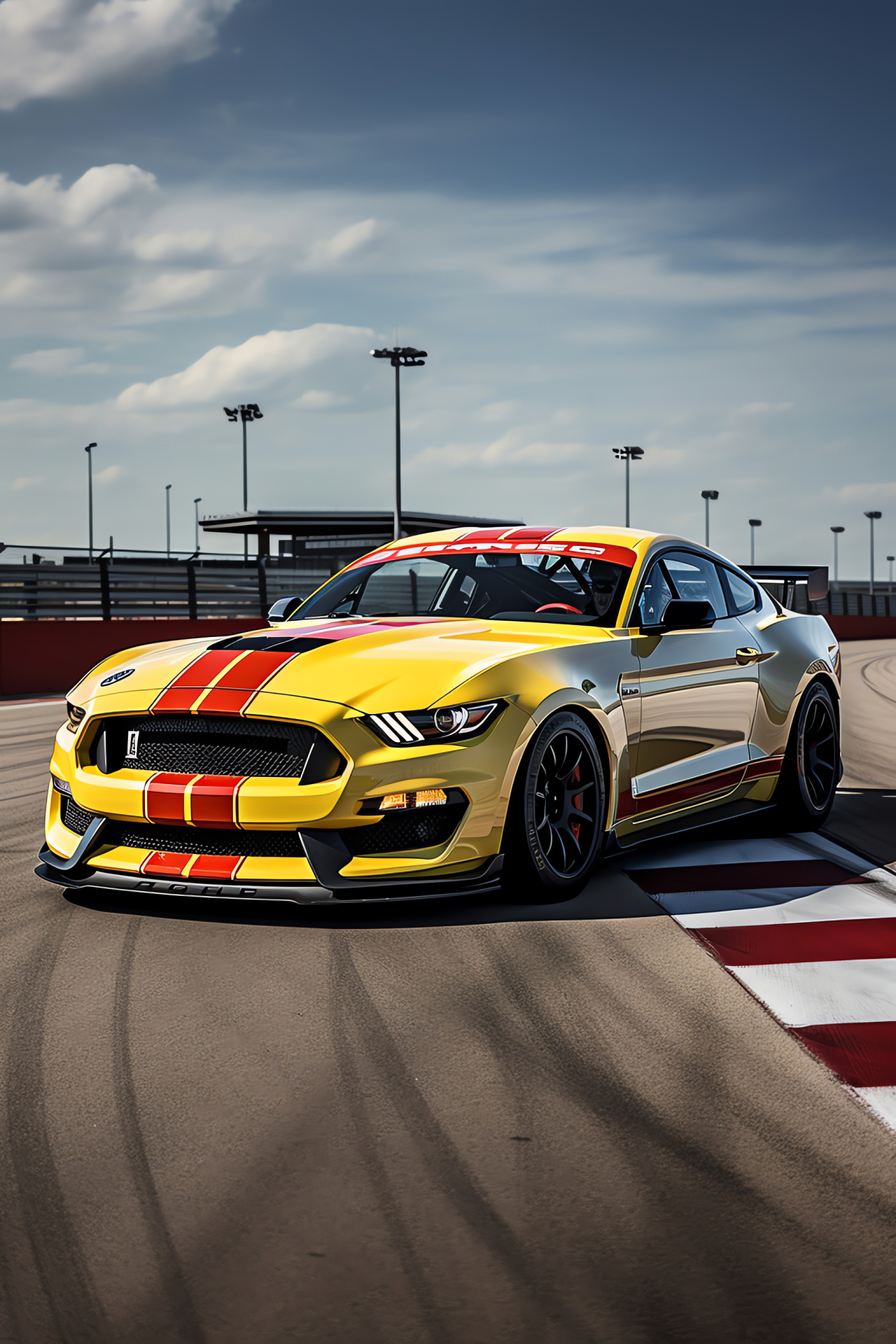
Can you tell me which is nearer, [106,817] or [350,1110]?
[350,1110]

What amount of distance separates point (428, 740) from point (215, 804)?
0.74 meters

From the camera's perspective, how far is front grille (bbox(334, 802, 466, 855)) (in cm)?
463

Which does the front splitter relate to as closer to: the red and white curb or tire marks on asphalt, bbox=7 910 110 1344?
tire marks on asphalt, bbox=7 910 110 1344

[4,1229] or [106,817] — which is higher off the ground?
[106,817]

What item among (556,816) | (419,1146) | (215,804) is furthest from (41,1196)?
(556,816)

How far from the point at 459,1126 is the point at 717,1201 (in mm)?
629

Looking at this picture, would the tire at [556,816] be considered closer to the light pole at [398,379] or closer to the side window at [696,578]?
the side window at [696,578]

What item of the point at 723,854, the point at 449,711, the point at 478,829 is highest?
the point at 449,711

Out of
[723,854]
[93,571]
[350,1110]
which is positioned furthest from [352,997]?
[93,571]

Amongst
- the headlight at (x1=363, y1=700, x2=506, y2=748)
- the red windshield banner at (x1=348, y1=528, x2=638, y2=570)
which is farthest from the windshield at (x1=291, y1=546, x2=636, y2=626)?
the headlight at (x1=363, y1=700, x2=506, y2=748)

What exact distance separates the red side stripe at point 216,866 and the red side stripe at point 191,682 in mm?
520

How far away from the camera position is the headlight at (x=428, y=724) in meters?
4.68

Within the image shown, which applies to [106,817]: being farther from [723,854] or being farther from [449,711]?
[723,854]

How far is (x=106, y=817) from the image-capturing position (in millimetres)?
4898
